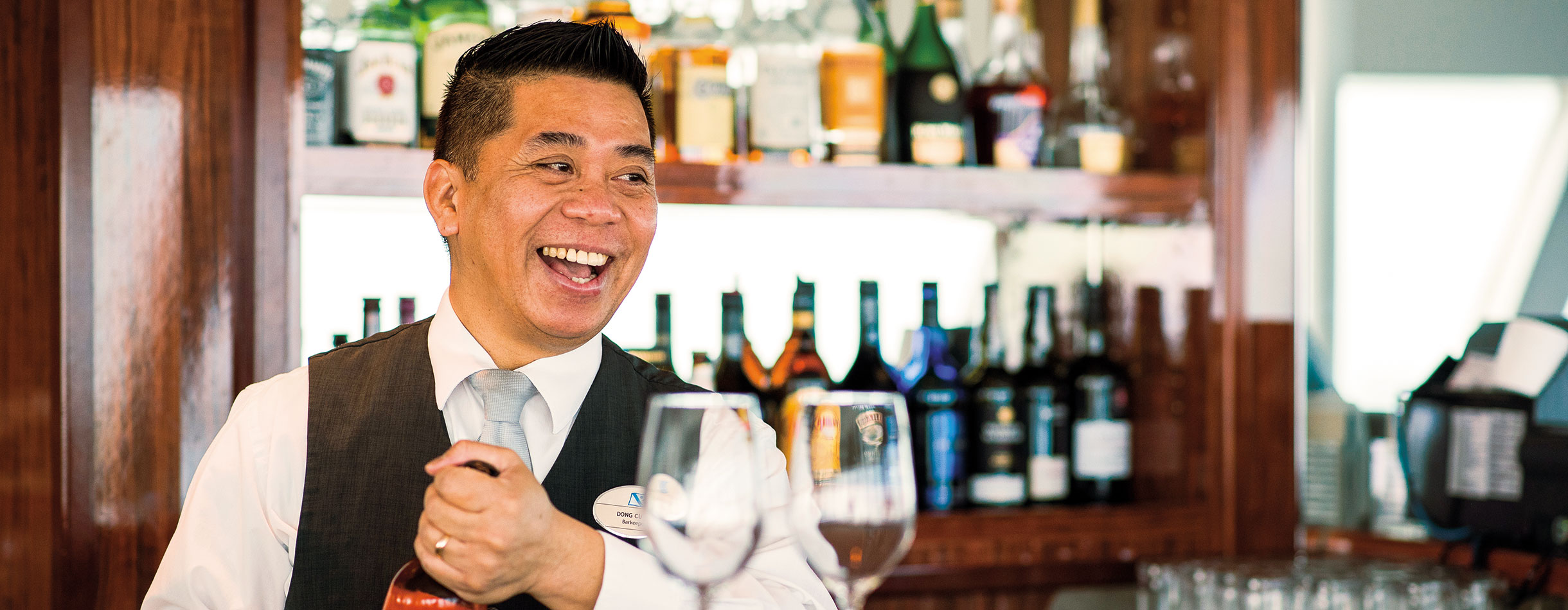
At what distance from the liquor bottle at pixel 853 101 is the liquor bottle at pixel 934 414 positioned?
0.22m

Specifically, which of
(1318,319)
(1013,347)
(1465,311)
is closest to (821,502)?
(1013,347)

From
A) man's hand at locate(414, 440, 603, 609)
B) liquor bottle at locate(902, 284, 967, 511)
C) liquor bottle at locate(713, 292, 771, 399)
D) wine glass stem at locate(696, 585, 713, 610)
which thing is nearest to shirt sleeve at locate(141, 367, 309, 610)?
man's hand at locate(414, 440, 603, 609)

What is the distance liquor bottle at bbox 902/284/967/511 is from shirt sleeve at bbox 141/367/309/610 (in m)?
0.85

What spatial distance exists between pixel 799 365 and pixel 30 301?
906 mm

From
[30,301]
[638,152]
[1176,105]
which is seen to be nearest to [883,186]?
[1176,105]

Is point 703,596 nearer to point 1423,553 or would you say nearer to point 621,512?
point 621,512

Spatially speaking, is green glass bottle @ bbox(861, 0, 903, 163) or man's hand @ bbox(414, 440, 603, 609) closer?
man's hand @ bbox(414, 440, 603, 609)

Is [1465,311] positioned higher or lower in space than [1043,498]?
higher

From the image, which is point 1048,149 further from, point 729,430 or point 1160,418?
point 729,430

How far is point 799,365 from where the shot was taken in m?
1.67

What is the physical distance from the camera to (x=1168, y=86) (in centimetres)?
170

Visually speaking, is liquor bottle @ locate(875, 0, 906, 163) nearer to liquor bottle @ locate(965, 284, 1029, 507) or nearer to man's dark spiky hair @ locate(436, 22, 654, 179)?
liquor bottle @ locate(965, 284, 1029, 507)

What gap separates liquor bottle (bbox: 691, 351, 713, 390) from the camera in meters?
1.65

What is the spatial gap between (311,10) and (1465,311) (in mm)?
1824
